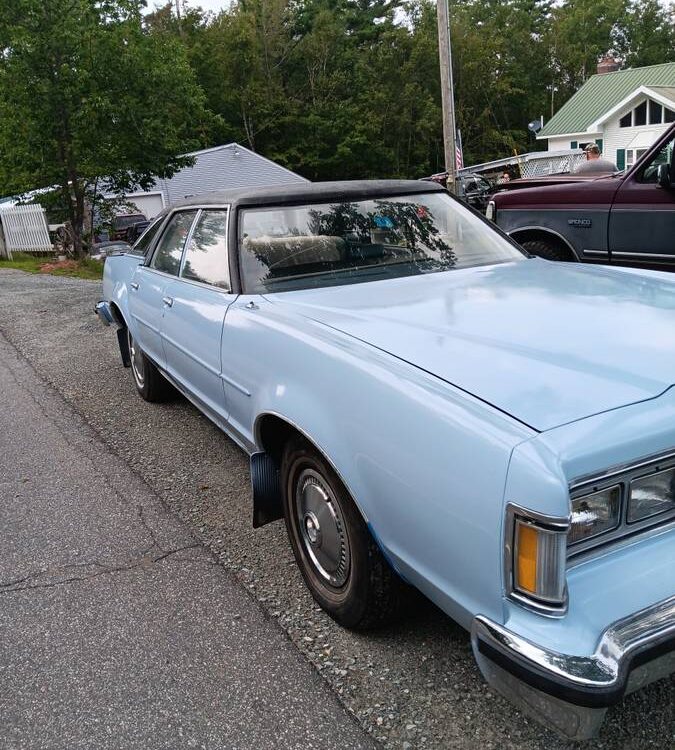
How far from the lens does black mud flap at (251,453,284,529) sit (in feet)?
9.33

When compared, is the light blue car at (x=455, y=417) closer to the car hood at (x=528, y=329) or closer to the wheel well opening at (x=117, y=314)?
the car hood at (x=528, y=329)

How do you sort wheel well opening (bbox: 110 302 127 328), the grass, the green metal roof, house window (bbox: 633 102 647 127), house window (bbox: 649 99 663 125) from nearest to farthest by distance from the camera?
1. wheel well opening (bbox: 110 302 127 328)
2. the grass
3. house window (bbox: 649 99 663 125)
4. house window (bbox: 633 102 647 127)
5. the green metal roof

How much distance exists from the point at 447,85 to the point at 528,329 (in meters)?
14.9

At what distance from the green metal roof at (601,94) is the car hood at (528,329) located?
141ft

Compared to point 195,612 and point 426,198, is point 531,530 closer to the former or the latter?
point 195,612

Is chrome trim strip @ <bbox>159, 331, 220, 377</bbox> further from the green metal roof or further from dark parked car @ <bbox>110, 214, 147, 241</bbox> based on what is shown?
the green metal roof

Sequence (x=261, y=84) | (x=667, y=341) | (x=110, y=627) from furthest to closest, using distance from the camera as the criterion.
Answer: (x=261, y=84)
(x=110, y=627)
(x=667, y=341)

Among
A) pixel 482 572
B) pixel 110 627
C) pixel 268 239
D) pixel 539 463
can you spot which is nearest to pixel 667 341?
pixel 539 463

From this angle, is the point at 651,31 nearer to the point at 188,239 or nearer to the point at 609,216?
the point at 609,216

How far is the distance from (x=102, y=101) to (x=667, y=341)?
17.8 m

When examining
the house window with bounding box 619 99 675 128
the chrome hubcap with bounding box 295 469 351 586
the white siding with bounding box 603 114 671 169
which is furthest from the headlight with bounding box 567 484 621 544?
the house window with bounding box 619 99 675 128

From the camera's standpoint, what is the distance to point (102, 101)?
17.4m

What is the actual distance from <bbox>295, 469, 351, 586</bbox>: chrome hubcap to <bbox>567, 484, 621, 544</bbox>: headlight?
86cm

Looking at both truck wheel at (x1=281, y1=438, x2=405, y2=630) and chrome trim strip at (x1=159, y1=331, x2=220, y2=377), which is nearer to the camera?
truck wheel at (x1=281, y1=438, x2=405, y2=630)
